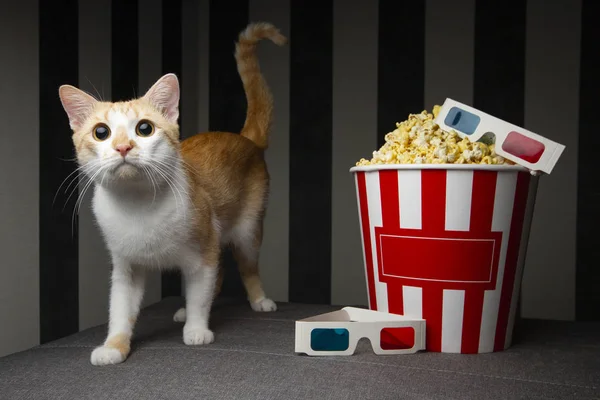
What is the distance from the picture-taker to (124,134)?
108cm

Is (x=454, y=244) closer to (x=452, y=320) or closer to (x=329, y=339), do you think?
(x=452, y=320)

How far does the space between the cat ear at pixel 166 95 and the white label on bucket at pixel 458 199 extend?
59cm

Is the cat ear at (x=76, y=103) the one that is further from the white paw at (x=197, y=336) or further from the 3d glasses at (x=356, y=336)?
the 3d glasses at (x=356, y=336)

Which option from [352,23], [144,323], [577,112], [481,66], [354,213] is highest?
[352,23]

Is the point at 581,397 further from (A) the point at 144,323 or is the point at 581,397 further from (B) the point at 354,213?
(B) the point at 354,213

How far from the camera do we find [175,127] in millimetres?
1216

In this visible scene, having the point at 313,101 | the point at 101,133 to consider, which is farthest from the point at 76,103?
the point at 313,101

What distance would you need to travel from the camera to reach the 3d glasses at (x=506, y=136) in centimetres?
114

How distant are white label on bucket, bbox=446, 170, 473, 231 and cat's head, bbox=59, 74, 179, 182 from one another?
0.56 meters

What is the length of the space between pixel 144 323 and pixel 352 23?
1.30m

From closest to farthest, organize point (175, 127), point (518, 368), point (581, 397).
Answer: point (581, 397) < point (518, 368) < point (175, 127)

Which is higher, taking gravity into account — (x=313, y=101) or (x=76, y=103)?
(x=313, y=101)

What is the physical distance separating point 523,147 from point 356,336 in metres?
0.51

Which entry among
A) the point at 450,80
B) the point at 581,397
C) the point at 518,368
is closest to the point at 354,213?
the point at 450,80
